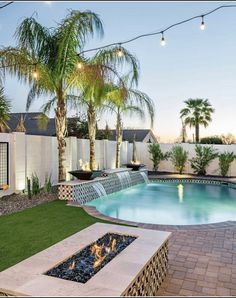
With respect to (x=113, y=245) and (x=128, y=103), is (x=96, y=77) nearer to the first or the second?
(x=128, y=103)

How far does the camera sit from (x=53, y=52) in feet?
32.4

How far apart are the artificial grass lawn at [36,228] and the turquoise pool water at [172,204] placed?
6.13ft

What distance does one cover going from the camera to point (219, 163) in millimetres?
17500

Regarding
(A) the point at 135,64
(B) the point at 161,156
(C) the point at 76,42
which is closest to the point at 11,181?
(C) the point at 76,42

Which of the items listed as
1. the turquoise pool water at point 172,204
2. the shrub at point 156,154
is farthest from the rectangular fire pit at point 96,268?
the shrub at point 156,154

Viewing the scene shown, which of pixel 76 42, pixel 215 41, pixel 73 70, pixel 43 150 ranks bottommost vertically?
pixel 43 150

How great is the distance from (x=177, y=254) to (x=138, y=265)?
1.98 metres

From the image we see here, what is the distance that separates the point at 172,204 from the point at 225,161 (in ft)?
24.5

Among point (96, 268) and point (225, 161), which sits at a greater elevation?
point (225, 161)

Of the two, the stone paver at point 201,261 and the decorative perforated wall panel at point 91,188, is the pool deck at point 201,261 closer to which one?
the stone paver at point 201,261

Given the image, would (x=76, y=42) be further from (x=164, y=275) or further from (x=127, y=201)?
(x=164, y=275)

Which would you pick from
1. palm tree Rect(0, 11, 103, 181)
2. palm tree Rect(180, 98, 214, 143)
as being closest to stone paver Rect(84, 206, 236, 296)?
palm tree Rect(0, 11, 103, 181)

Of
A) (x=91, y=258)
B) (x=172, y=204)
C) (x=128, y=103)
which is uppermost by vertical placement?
(x=128, y=103)

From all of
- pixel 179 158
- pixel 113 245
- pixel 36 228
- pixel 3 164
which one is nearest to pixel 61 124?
pixel 3 164
